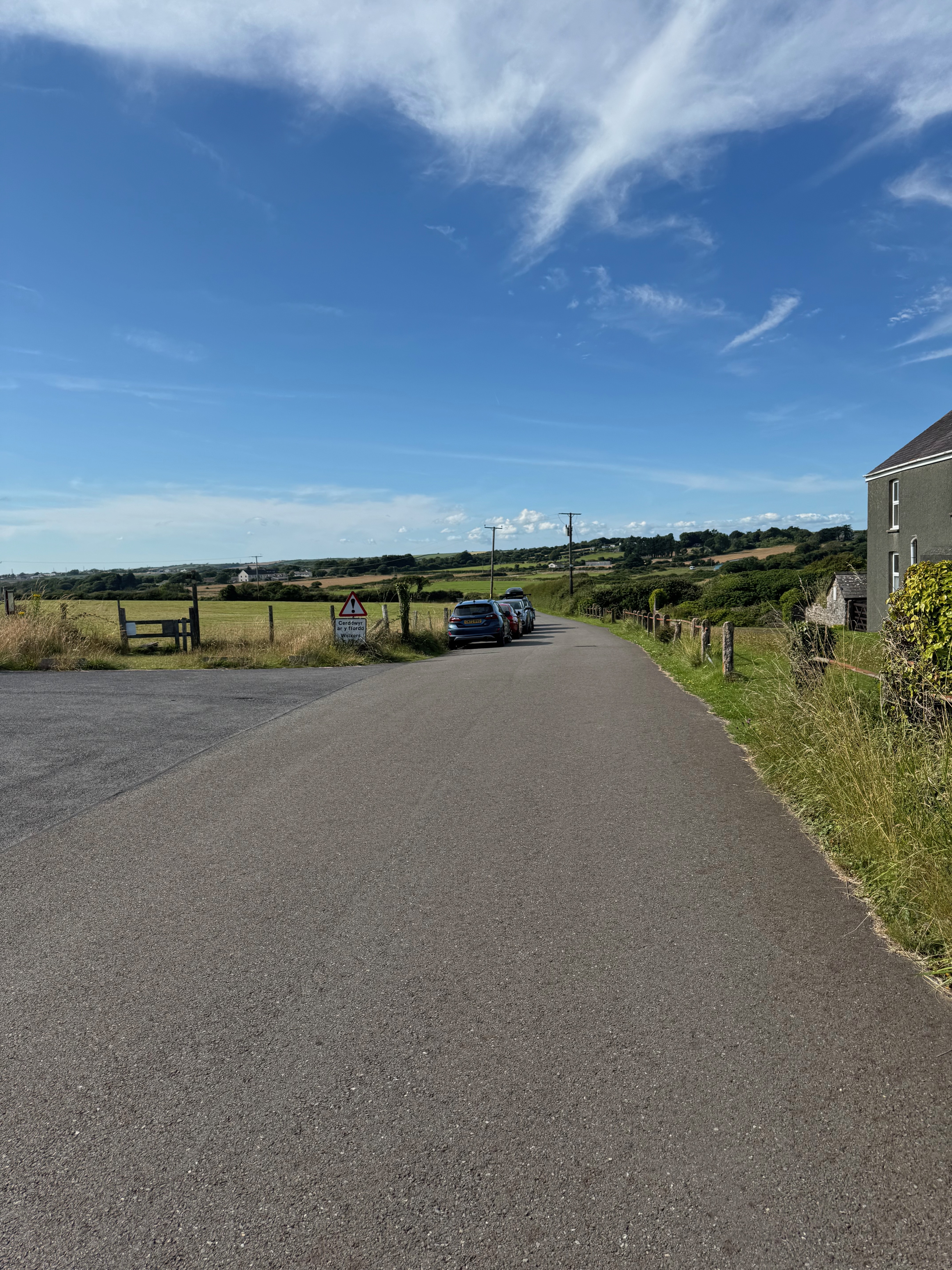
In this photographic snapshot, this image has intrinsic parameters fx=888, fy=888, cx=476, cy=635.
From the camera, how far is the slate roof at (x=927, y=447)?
31.7 metres

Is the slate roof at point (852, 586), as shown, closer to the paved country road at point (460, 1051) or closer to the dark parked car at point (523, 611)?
the dark parked car at point (523, 611)

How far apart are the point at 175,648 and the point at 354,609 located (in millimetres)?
4802

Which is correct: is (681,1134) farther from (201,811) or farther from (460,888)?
(201,811)

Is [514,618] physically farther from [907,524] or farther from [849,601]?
[849,601]

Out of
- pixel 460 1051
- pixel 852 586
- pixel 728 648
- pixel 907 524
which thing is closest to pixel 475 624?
pixel 728 648

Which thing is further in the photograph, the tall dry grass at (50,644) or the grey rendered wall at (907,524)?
the grey rendered wall at (907,524)

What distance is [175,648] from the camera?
23125 millimetres

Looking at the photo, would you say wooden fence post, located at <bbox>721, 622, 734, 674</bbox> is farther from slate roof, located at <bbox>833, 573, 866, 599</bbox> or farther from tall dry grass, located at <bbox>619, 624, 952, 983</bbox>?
slate roof, located at <bbox>833, 573, 866, 599</bbox>

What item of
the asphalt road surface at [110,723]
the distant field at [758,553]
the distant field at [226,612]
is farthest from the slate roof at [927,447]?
the distant field at [758,553]

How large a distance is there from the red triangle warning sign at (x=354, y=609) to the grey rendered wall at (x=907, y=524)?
16568 mm

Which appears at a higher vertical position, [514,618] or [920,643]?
[920,643]

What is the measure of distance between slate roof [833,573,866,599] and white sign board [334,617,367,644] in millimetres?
33681

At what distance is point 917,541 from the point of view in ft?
109

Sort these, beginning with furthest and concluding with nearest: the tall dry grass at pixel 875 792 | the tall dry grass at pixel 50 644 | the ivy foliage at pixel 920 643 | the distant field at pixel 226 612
→ the distant field at pixel 226 612, the tall dry grass at pixel 50 644, the ivy foliage at pixel 920 643, the tall dry grass at pixel 875 792
